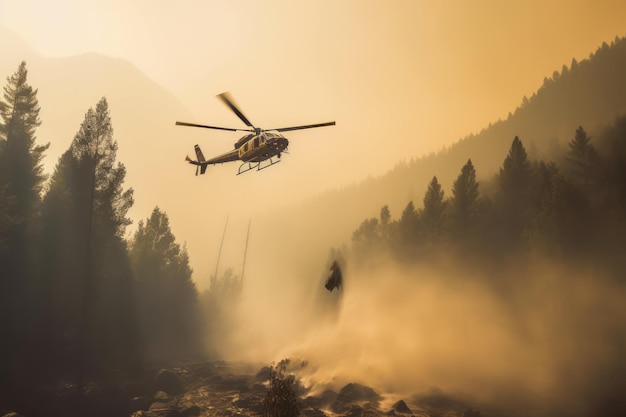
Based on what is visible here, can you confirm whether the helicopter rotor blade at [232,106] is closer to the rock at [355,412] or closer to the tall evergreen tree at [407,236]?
the rock at [355,412]

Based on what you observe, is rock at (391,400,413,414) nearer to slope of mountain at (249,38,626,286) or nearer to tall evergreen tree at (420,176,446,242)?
tall evergreen tree at (420,176,446,242)

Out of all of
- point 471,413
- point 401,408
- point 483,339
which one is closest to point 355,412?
point 401,408

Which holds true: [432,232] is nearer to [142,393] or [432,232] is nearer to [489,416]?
[489,416]

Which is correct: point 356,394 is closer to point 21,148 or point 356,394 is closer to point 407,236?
point 407,236

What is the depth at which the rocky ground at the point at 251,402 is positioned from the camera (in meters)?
25.9

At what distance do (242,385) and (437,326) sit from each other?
23005mm

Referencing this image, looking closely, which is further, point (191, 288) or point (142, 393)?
point (191, 288)

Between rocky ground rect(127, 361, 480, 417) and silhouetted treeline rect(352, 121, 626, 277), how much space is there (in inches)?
711

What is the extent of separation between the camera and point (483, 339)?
36844 mm

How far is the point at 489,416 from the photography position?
80.0 feet

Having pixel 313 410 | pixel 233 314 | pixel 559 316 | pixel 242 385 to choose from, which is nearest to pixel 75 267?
pixel 242 385

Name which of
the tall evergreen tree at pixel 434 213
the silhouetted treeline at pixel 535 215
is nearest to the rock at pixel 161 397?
the silhouetted treeline at pixel 535 215

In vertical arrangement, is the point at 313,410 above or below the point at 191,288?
below

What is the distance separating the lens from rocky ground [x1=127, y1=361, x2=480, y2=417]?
2594 centimetres
